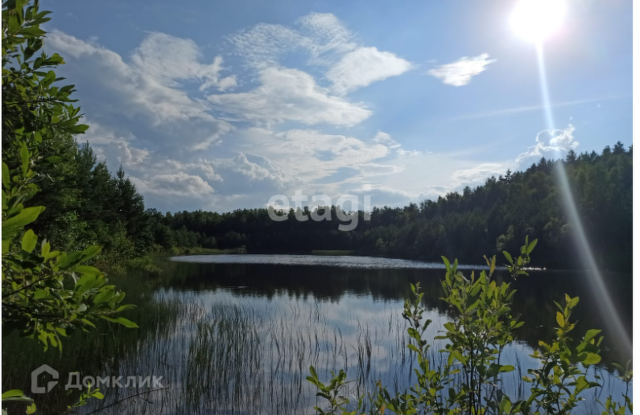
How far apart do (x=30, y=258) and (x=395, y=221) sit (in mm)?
110855

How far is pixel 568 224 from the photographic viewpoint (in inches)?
2045

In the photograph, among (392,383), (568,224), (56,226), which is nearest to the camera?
(392,383)

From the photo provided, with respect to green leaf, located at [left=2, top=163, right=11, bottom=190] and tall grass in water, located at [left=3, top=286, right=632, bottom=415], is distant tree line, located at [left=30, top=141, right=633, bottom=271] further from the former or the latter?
tall grass in water, located at [left=3, top=286, right=632, bottom=415]

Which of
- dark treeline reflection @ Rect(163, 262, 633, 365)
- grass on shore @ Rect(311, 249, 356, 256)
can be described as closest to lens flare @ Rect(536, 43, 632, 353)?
dark treeline reflection @ Rect(163, 262, 633, 365)

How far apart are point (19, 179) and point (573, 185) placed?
68747mm

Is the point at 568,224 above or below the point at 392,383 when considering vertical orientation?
above

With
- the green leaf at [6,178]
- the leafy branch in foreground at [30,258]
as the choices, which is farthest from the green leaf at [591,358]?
the green leaf at [6,178]

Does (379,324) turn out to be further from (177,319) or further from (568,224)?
(568,224)

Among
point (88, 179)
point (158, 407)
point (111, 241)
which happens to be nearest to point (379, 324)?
point (158, 407)

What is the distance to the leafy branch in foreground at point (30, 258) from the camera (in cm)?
143

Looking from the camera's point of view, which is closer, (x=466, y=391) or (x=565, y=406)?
(x=565, y=406)
